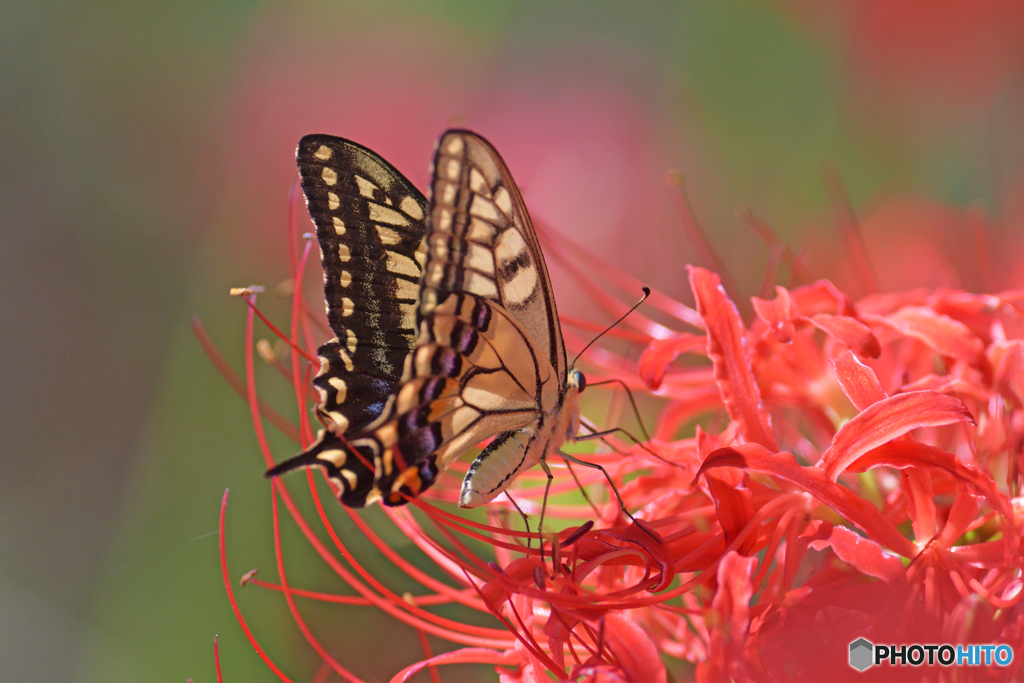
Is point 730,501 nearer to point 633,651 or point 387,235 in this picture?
point 633,651

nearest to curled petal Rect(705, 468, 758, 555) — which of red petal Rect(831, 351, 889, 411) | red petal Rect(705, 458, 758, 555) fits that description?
red petal Rect(705, 458, 758, 555)

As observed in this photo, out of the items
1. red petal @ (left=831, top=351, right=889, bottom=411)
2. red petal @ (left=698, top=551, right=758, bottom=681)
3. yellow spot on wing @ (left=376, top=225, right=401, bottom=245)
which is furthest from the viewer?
yellow spot on wing @ (left=376, top=225, right=401, bottom=245)

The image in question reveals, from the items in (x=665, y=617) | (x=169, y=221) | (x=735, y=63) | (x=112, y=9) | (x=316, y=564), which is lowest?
(x=316, y=564)

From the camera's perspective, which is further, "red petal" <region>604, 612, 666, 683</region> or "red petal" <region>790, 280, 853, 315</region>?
"red petal" <region>790, 280, 853, 315</region>

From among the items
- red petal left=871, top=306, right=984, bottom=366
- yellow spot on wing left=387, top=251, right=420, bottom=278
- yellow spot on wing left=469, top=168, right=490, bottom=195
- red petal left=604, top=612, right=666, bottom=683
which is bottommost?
red petal left=604, top=612, right=666, bottom=683

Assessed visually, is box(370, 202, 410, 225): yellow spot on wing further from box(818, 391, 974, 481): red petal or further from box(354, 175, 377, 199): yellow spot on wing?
box(818, 391, 974, 481): red petal

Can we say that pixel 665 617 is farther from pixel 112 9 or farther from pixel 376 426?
pixel 112 9

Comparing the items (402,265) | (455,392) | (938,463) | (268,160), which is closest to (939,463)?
(938,463)

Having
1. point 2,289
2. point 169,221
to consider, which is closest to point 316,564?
point 169,221
